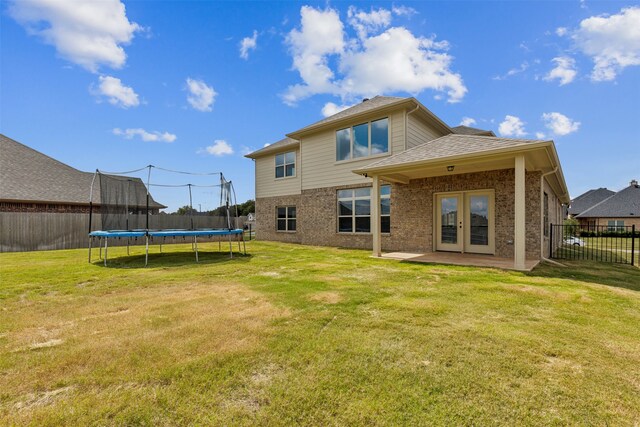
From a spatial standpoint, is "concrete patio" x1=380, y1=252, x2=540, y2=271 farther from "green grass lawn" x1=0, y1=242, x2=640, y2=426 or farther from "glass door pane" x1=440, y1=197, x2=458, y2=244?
"green grass lawn" x1=0, y1=242, x2=640, y2=426

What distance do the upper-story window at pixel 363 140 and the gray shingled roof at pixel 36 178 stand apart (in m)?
10.9

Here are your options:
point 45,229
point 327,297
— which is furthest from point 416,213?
point 45,229

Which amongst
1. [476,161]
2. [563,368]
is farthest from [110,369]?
[476,161]

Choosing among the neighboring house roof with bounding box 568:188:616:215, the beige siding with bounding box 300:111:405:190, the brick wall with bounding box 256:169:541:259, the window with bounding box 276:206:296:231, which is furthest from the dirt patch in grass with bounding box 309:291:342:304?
the neighboring house roof with bounding box 568:188:616:215

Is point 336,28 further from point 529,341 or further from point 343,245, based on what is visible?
point 529,341

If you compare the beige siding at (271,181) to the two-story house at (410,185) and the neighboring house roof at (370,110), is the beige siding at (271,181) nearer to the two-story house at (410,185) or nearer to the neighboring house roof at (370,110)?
the two-story house at (410,185)

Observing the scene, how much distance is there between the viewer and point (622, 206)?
3022cm

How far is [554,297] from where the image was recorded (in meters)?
4.41

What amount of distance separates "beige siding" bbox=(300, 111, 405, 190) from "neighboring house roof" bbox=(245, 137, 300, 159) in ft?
3.52

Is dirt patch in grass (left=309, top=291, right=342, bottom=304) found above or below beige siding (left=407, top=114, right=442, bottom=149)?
below

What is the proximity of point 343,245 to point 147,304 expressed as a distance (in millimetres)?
8757

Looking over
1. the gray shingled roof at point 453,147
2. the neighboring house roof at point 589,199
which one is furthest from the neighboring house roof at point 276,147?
the neighboring house roof at point 589,199

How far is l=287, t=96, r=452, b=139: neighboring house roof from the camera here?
9843 mm

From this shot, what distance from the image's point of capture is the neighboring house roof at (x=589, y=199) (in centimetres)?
3928
